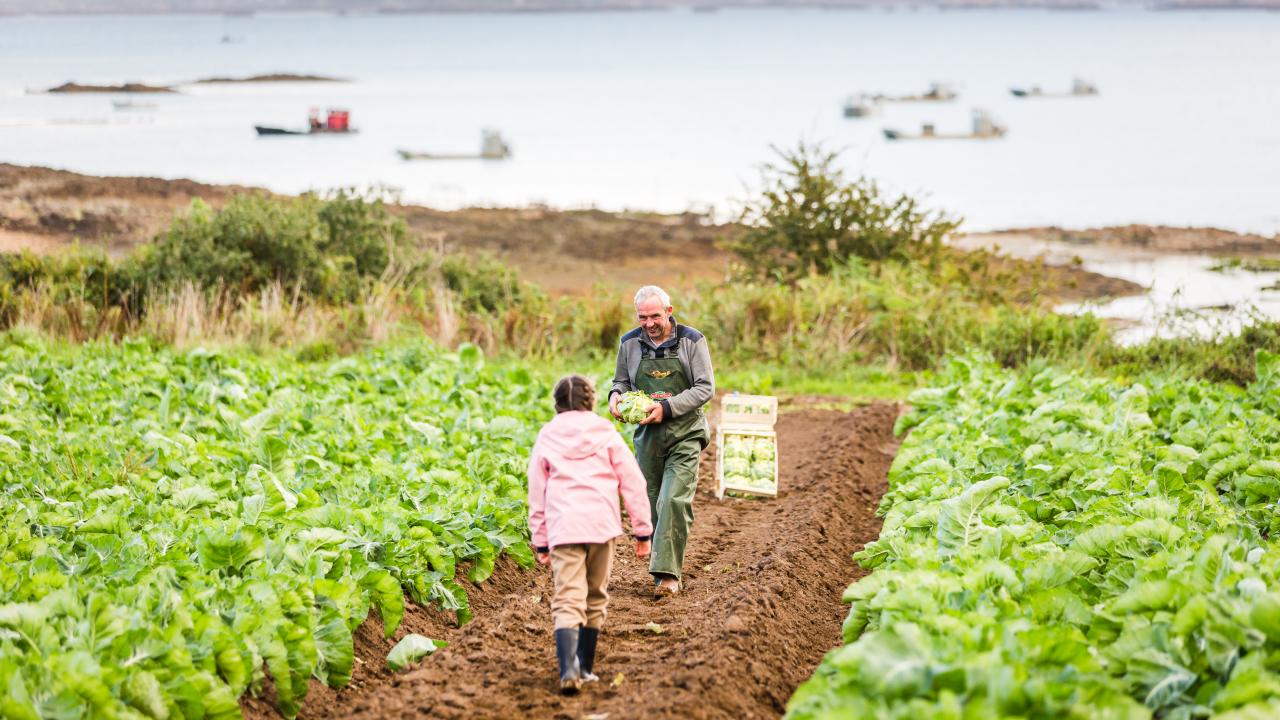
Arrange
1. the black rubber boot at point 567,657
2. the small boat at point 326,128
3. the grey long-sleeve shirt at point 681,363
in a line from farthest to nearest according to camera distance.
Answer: the small boat at point 326,128 → the grey long-sleeve shirt at point 681,363 → the black rubber boot at point 567,657

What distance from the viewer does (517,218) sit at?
40.0 metres

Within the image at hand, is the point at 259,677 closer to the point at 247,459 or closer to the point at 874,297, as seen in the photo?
the point at 247,459

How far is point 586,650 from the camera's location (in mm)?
6551

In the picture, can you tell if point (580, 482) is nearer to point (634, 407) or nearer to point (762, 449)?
point (634, 407)

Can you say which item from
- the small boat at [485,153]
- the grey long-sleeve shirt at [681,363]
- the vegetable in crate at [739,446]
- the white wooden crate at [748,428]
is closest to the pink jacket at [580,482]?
the grey long-sleeve shirt at [681,363]

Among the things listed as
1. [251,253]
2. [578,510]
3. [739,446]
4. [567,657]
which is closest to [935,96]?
[251,253]

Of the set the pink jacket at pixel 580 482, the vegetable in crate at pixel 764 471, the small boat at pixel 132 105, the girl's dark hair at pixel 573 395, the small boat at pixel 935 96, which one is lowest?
the vegetable in crate at pixel 764 471

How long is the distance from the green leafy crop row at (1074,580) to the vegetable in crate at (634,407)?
158 cm

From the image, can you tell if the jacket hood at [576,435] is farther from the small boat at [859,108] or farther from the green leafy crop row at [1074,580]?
the small boat at [859,108]

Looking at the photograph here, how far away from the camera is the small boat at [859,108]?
9556 centimetres

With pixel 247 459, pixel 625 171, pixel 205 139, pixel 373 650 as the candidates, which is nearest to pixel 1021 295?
pixel 247 459

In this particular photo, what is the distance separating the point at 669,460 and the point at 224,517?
2.70 metres

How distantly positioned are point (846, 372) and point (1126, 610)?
11985 millimetres

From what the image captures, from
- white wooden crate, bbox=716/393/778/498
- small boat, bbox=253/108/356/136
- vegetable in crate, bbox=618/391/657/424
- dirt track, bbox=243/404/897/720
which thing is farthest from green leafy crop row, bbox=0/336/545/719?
small boat, bbox=253/108/356/136
